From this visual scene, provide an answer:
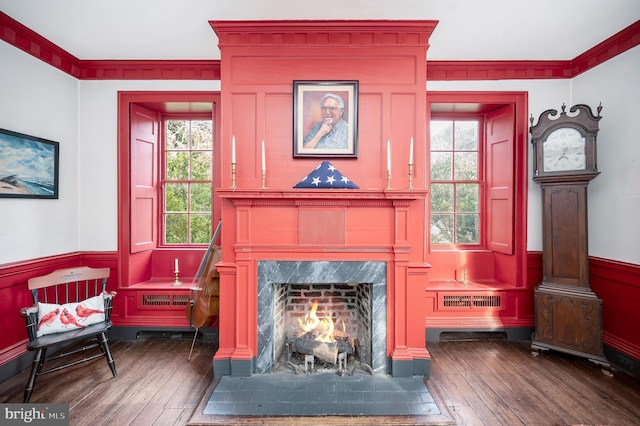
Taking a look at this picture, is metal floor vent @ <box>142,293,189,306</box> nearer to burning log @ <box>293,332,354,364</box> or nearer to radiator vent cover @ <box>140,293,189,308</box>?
radiator vent cover @ <box>140,293,189,308</box>

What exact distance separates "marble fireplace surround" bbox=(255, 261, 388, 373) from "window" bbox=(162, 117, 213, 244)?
1.58 m

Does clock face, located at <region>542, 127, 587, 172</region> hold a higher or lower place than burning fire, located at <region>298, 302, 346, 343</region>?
higher

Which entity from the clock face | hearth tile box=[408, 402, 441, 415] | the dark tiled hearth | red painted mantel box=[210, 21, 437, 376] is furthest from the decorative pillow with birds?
the clock face

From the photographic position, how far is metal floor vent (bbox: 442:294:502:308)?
3627 mm

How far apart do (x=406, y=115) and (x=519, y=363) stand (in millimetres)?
2655

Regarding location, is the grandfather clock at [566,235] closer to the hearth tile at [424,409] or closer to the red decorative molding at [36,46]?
the hearth tile at [424,409]

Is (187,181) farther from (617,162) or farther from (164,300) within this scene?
(617,162)

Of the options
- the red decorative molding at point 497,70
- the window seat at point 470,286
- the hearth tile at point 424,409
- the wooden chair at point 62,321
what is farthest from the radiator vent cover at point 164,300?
the red decorative molding at point 497,70

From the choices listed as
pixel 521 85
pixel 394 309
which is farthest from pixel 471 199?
pixel 394 309

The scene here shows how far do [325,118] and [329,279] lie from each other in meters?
1.48

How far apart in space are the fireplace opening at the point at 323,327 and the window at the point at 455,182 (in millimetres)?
1595

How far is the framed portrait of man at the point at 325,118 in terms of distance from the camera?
2.89 m

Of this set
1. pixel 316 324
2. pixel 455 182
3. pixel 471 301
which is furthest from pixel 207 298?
pixel 455 182

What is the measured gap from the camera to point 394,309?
9.27 feet
